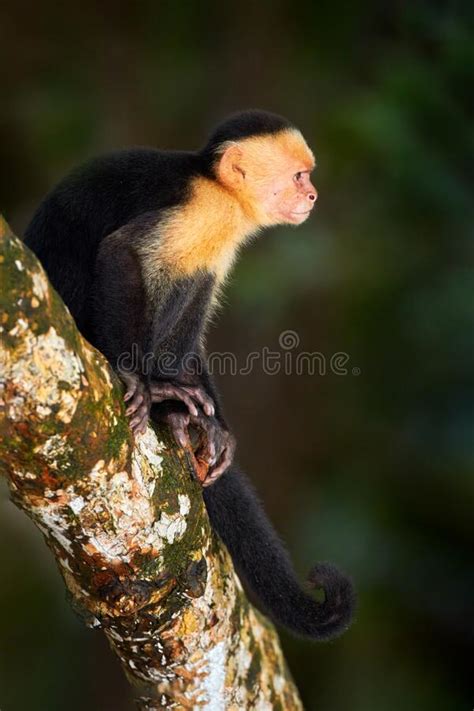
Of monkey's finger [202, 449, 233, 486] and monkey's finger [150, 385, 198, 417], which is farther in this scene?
monkey's finger [202, 449, 233, 486]

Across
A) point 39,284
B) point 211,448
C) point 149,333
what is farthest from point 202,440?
point 39,284

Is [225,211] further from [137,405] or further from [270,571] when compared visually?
[270,571]

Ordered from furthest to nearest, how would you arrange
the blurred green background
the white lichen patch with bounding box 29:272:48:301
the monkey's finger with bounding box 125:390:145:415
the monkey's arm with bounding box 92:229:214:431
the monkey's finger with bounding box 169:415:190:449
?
the blurred green background → the monkey's arm with bounding box 92:229:214:431 → the monkey's finger with bounding box 169:415:190:449 → the monkey's finger with bounding box 125:390:145:415 → the white lichen patch with bounding box 29:272:48:301

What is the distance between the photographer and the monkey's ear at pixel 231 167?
304cm

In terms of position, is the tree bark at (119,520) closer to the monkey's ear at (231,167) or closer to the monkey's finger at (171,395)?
the monkey's finger at (171,395)

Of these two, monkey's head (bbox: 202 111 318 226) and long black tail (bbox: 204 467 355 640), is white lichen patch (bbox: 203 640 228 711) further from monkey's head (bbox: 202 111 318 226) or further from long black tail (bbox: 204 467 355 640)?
monkey's head (bbox: 202 111 318 226)

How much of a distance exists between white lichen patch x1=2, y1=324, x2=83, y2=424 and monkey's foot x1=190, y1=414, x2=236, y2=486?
2.44ft

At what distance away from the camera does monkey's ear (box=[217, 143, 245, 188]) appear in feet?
9.98

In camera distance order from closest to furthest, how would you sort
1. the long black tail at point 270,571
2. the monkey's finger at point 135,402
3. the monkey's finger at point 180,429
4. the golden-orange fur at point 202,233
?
the monkey's finger at point 135,402, the monkey's finger at point 180,429, the golden-orange fur at point 202,233, the long black tail at point 270,571

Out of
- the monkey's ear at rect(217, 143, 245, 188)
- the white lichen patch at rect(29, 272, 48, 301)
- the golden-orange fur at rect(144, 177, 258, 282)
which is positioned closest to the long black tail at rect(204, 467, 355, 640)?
the golden-orange fur at rect(144, 177, 258, 282)

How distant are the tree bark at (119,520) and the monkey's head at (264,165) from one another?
1013 mm

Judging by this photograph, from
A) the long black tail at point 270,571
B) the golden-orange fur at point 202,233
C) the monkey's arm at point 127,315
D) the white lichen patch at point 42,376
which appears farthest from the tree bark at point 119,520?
the golden-orange fur at point 202,233

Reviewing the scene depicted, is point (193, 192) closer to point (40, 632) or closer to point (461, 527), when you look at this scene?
point (461, 527)

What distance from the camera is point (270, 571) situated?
3.13m
